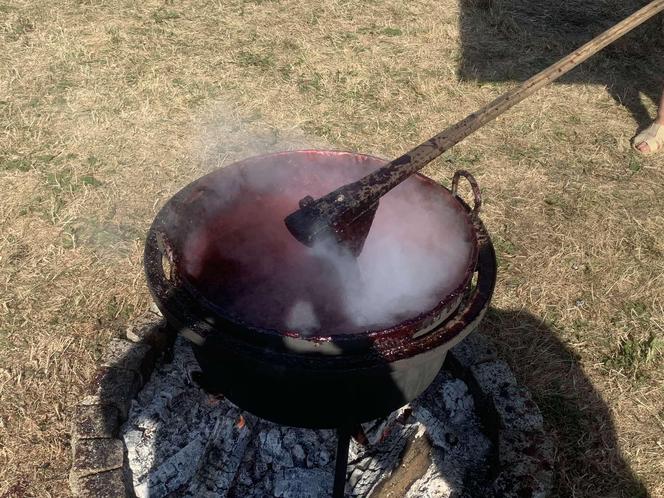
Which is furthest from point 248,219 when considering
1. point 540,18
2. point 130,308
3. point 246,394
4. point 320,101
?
point 540,18

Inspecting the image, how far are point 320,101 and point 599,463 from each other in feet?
13.8

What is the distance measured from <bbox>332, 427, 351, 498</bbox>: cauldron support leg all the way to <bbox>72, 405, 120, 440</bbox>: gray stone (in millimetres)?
1081

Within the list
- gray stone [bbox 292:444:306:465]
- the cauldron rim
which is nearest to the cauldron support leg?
gray stone [bbox 292:444:306:465]

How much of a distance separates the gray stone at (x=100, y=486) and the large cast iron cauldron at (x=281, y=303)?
0.62 metres

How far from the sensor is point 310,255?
269cm

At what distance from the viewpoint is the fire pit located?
76.0 inches

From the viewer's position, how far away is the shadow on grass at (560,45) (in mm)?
6430

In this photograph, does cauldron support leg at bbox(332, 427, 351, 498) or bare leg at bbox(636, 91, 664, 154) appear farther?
bare leg at bbox(636, 91, 664, 154)

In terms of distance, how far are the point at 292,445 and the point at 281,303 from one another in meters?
0.87

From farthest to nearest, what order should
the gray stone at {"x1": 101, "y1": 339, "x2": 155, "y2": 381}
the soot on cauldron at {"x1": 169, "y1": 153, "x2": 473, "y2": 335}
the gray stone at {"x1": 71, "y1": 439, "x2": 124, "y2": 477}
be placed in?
the gray stone at {"x1": 101, "y1": 339, "x2": 155, "y2": 381}
the gray stone at {"x1": 71, "y1": 439, "x2": 124, "y2": 477}
the soot on cauldron at {"x1": 169, "y1": 153, "x2": 473, "y2": 335}

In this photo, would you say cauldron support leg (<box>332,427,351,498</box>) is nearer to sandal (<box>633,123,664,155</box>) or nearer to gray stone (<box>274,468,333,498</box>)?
gray stone (<box>274,468,333,498</box>)

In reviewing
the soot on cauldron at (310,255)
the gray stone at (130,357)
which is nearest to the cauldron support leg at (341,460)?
the soot on cauldron at (310,255)

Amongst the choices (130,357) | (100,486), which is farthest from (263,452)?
(130,357)

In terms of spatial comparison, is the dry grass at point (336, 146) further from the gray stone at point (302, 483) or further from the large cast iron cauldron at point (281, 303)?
the large cast iron cauldron at point (281, 303)
